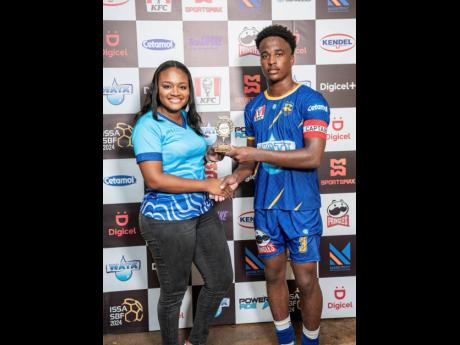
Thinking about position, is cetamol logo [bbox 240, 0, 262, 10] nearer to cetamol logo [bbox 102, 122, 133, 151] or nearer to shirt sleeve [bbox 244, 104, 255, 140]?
shirt sleeve [bbox 244, 104, 255, 140]

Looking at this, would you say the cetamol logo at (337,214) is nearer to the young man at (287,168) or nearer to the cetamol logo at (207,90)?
the young man at (287,168)

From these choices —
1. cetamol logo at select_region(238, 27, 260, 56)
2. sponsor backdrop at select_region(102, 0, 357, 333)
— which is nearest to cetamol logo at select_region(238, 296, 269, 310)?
sponsor backdrop at select_region(102, 0, 357, 333)

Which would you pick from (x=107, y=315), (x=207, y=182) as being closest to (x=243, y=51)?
(x=207, y=182)

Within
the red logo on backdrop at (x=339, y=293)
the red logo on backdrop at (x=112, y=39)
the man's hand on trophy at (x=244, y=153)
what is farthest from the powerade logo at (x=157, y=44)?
the red logo on backdrop at (x=339, y=293)

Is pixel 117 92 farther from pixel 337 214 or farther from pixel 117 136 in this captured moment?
pixel 337 214

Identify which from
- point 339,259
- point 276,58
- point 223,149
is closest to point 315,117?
point 276,58

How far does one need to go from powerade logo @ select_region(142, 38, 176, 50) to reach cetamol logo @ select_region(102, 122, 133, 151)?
1.76 ft

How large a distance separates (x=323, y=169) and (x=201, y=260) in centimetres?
117

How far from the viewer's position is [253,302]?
8.39 feet

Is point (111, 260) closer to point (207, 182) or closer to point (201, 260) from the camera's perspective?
point (201, 260)

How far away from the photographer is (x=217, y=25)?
94.0 inches

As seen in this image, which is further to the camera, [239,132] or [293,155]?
[239,132]

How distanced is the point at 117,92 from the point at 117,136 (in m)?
0.29

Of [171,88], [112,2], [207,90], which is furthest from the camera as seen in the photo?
[207,90]
